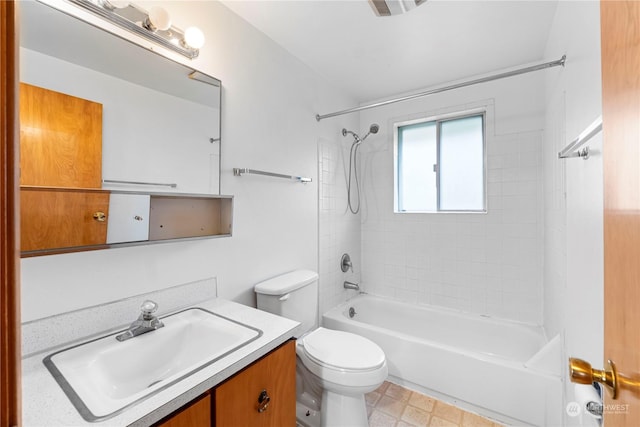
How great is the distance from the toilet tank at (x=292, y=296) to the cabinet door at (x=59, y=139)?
0.97 m

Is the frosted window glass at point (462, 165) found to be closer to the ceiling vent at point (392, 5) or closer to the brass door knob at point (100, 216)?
the ceiling vent at point (392, 5)

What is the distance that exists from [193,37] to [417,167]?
2179 millimetres

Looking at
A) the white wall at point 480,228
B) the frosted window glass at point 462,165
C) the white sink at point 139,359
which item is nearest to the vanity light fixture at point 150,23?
the white sink at point 139,359

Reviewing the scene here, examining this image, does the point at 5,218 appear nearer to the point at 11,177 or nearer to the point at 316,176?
the point at 11,177

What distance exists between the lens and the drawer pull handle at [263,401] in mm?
982

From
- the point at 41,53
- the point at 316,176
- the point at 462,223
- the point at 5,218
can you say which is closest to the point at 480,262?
the point at 462,223

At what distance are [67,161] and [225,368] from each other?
34.1 inches

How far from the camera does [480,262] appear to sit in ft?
7.64

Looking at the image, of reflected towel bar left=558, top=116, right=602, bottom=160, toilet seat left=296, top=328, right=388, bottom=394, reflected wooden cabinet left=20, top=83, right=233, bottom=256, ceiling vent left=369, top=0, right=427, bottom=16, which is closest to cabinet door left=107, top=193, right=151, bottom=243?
reflected wooden cabinet left=20, top=83, right=233, bottom=256

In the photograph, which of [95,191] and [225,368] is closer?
[225,368]

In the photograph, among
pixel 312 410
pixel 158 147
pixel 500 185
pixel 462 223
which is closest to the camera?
pixel 158 147

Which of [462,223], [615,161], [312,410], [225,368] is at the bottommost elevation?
[312,410]

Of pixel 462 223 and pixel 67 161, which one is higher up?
pixel 67 161

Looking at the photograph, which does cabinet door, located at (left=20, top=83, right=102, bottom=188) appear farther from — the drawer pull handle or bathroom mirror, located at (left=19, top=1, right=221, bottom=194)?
the drawer pull handle
